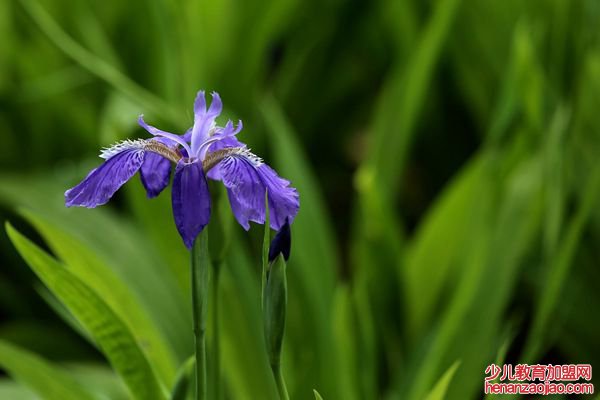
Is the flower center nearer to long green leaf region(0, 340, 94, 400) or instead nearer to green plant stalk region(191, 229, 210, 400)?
green plant stalk region(191, 229, 210, 400)

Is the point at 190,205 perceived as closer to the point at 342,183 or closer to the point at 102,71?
the point at 102,71

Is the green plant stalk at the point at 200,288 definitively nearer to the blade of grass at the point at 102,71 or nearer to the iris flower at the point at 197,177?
the iris flower at the point at 197,177

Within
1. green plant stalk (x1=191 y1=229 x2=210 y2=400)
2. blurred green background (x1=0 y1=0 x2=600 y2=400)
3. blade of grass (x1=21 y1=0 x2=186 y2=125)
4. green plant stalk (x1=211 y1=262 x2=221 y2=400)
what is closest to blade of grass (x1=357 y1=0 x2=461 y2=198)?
blurred green background (x1=0 y1=0 x2=600 y2=400)

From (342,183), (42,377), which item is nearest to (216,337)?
(42,377)

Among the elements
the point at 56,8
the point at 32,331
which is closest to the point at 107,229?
the point at 32,331

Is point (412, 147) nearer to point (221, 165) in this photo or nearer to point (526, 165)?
point (526, 165)

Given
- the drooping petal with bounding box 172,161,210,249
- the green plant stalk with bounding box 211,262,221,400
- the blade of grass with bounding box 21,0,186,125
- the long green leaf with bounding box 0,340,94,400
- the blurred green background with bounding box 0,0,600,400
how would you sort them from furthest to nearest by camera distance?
1. the blade of grass with bounding box 21,0,186,125
2. the blurred green background with bounding box 0,0,600,400
3. the long green leaf with bounding box 0,340,94,400
4. the green plant stalk with bounding box 211,262,221,400
5. the drooping petal with bounding box 172,161,210,249

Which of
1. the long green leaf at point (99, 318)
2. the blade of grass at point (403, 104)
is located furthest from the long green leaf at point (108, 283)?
the blade of grass at point (403, 104)
